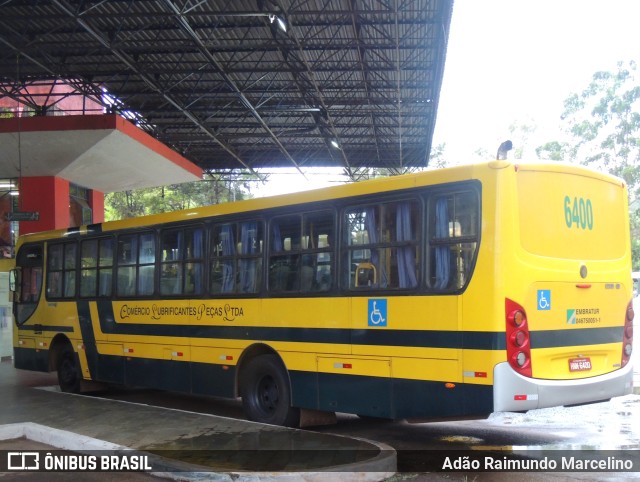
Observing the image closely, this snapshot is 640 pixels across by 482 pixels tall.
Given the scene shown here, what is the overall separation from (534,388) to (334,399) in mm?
2430

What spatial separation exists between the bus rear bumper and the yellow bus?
0.02m

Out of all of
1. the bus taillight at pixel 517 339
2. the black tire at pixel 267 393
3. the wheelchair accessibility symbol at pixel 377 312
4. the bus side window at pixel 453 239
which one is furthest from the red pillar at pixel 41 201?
the bus taillight at pixel 517 339

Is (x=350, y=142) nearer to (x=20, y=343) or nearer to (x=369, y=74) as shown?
(x=369, y=74)

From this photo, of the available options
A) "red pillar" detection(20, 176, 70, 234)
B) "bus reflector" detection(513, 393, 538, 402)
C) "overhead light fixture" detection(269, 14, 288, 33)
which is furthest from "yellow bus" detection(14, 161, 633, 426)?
"red pillar" detection(20, 176, 70, 234)

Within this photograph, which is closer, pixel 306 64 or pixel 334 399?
pixel 334 399

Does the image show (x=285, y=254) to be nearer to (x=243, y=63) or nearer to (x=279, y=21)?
(x=279, y=21)

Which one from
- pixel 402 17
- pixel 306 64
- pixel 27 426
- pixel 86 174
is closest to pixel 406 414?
pixel 27 426

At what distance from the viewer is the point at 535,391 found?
6352 mm

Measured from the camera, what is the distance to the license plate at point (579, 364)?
22.2 feet

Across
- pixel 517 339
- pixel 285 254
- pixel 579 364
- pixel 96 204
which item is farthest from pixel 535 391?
pixel 96 204

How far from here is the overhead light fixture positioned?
48.8ft

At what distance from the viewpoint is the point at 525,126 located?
169 ft

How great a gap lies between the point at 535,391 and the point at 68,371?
9.09 m

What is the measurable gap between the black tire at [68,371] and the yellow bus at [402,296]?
2.27 meters
